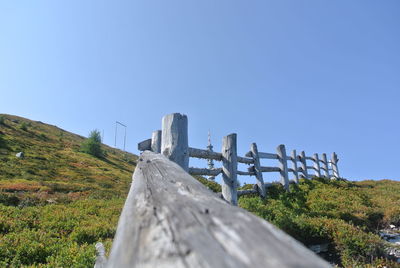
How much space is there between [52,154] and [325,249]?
40438 millimetres

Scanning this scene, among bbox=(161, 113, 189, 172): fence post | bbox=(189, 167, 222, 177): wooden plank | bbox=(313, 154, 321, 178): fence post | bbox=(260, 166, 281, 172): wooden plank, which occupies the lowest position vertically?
bbox=(189, 167, 222, 177): wooden plank

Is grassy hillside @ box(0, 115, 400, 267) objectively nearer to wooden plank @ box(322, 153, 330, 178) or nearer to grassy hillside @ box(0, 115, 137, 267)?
grassy hillside @ box(0, 115, 137, 267)

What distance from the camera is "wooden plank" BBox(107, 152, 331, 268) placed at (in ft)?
2.18

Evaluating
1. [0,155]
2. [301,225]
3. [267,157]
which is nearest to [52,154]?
[0,155]

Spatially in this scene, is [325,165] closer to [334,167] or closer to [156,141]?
[334,167]

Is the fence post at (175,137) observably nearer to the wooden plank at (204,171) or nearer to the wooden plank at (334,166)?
the wooden plank at (204,171)

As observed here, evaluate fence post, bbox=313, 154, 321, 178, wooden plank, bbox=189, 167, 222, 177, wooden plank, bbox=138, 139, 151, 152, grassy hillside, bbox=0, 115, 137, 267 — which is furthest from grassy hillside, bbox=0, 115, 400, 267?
fence post, bbox=313, 154, 321, 178

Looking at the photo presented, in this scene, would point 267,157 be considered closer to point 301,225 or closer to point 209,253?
point 301,225

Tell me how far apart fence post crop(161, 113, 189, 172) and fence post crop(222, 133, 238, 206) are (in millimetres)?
2555

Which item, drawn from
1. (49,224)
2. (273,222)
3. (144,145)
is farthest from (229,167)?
(49,224)

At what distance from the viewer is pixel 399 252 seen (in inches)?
207

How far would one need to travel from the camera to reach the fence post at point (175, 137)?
4.43 metres

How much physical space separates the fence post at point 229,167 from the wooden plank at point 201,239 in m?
5.60

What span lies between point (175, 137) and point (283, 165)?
8401mm
